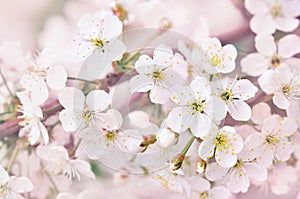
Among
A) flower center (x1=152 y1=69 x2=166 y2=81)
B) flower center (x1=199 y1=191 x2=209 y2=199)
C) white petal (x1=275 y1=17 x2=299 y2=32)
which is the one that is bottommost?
flower center (x1=199 y1=191 x2=209 y2=199)

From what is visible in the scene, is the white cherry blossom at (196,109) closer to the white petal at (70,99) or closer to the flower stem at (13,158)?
the white petal at (70,99)

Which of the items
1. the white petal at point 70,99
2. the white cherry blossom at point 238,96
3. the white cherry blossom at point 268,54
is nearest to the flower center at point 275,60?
the white cherry blossom at point 268,54

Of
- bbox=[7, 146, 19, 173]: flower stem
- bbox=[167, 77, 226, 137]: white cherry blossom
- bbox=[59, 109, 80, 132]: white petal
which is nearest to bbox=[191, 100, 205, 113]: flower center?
bbox=[167, 77, 226, 137]: white cherry blossom

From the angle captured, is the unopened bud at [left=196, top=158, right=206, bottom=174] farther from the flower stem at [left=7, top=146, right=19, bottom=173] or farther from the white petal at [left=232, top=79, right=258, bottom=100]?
the flower stem at [left=7, top=146, right=19, bottom=173]

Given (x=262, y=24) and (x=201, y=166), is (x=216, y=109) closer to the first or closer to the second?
(x=201, y=166)

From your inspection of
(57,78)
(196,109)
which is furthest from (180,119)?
(57,78)

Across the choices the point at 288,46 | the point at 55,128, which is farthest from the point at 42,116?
the point at 288,46

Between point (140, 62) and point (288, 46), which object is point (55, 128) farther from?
point (288, 46)
